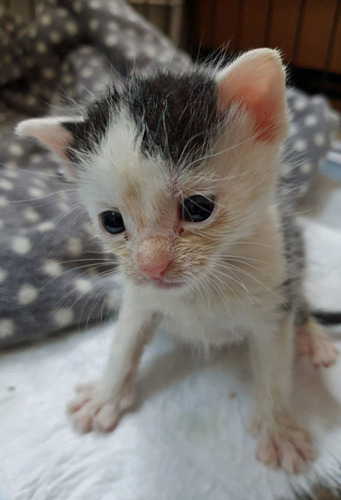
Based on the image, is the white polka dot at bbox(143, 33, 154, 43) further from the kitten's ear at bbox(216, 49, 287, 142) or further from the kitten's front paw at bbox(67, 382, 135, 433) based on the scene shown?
the kitten's front paw at bbox(67, 382, 135, 433)

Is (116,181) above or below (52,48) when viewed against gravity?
below

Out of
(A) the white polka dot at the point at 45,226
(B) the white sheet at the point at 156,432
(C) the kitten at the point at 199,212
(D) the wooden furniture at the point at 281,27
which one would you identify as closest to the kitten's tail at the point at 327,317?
(B) the white sheet at the point at 156,432

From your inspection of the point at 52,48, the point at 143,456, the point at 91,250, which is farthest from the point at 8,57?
the point at 143,456

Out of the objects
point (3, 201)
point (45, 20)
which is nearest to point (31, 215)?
point (3, 201)

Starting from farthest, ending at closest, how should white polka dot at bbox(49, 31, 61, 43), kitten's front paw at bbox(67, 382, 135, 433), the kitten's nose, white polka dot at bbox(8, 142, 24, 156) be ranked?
white polka dot at bbox(49, 31, 61, 43) → white polka dot at bbox(8, 142, 24, 156) → kitten's front paw at bbox(67, 382, 135, 433) → the kitten's nose

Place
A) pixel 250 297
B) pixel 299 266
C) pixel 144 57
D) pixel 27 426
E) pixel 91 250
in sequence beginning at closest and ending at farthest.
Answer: pixel 250 297 → pixel 27 426 → pixel 299 266 → pixel 91 250 → pixel 144 57

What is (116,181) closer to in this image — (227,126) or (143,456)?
(227,126)

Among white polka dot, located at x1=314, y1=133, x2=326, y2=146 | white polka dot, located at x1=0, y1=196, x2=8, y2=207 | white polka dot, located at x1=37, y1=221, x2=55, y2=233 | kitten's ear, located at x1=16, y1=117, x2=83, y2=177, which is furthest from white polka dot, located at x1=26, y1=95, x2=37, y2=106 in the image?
kitten's ear, located at x1=16, y1=117, x2=83, y2=177
